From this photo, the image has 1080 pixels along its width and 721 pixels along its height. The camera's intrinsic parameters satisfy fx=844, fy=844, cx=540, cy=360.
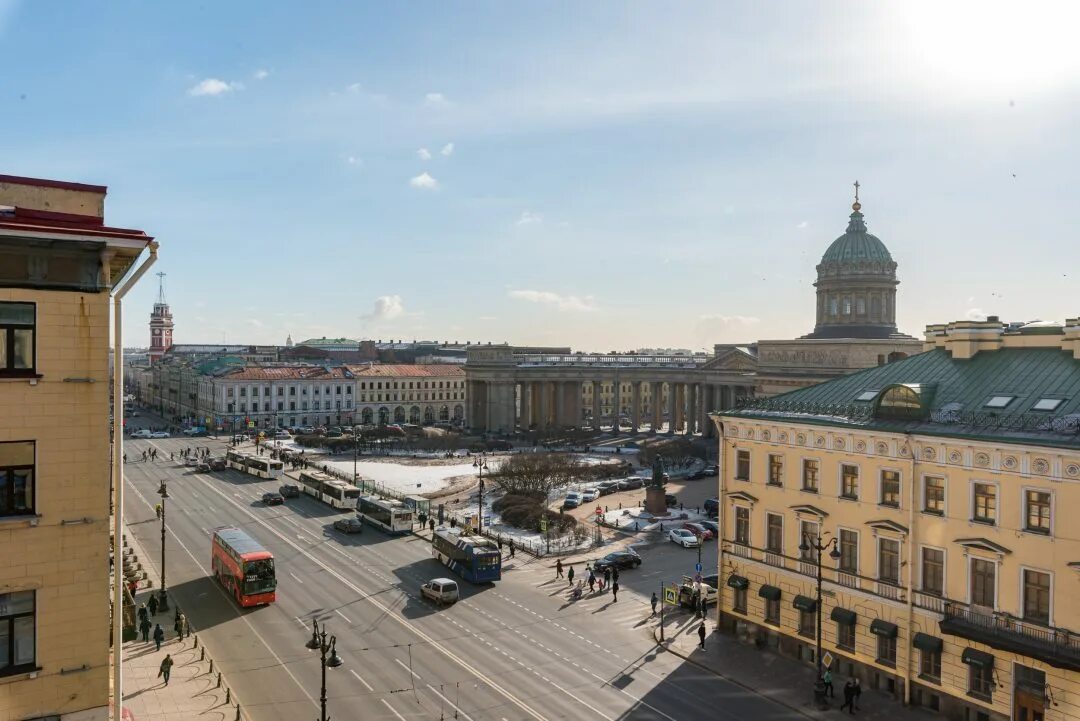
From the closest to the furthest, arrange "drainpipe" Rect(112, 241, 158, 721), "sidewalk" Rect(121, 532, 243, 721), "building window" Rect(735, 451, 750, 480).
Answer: "drainpipe" Rect(112, 241, 158, 721) → "sidewalk" Rect(121, 532, 243, 721) → "building window" Rect(735, 451, 750, 480)

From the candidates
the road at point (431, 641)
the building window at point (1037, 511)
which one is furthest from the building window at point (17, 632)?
the building window at point (1037, 511)

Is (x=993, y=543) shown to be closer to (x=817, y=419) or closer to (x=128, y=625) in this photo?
(x=817, y=419)

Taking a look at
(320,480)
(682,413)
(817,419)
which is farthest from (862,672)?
(682,413)

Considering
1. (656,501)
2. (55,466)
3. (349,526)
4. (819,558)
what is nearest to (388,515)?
(349,526)

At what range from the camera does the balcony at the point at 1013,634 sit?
2986 cm

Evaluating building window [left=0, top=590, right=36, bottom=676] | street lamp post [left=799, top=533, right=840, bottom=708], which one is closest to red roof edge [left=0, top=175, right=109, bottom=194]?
building window [left=0, top=590, right=36, bottom=676]

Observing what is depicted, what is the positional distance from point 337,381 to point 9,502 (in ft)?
499

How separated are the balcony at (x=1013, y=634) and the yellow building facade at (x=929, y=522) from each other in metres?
0.05

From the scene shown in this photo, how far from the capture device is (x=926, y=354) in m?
44.1

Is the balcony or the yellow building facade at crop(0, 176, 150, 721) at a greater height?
the yellow building facade at crop(0, 176, 150, 721)

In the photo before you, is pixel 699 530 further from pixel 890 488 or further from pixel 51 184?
pixel 51 184

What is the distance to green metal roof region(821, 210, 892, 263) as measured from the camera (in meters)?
118

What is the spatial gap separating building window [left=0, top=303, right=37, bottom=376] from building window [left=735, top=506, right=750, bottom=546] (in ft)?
113

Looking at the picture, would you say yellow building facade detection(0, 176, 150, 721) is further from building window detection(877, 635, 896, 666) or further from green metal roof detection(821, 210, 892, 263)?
green metal roof detection(821, 210, 892, 263)
